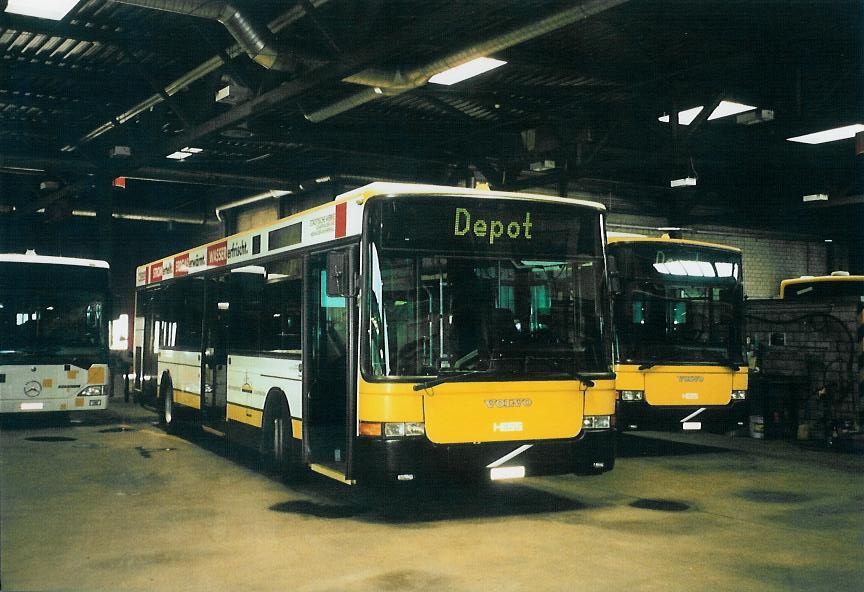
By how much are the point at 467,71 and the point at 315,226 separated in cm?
468

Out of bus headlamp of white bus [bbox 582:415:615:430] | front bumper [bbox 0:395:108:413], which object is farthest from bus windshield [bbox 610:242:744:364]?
front bumper [bbox 0:395:108:413]

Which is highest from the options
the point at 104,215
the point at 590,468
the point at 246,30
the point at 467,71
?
the point at 467,71

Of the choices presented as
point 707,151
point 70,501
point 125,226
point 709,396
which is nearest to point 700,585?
point 70,501

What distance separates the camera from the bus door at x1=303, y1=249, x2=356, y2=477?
29.5 ft

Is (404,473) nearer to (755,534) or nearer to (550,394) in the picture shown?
(550,394)

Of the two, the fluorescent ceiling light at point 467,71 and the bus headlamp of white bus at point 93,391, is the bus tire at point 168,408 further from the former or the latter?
the fluorescent ceiling light at point 467,71

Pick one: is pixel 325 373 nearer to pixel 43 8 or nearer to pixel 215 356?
pixel 215 356

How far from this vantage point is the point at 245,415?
1188cm

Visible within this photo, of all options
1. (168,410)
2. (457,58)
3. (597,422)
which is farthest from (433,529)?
(168,410)

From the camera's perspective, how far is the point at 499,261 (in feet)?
28.2

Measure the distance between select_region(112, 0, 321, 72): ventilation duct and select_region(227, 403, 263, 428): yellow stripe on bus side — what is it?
427 cm

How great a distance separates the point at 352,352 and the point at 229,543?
198 centimetres

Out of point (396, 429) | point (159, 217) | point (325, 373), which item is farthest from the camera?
point (159, 217)

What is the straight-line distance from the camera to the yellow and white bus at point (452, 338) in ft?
26.8
